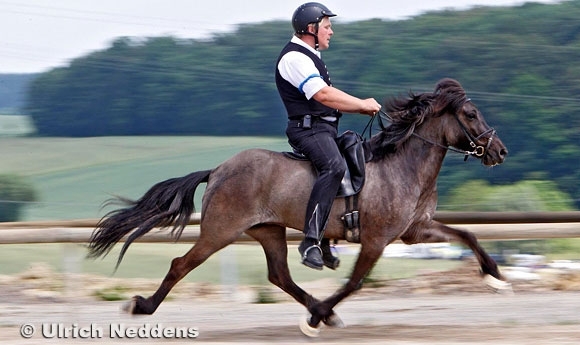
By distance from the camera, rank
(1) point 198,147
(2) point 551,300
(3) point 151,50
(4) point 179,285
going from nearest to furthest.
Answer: (2) point 551,300, (4) point 179,285, (1) point 198,147, (3) point 151,50

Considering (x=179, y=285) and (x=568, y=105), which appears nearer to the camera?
(x=179, y=285)

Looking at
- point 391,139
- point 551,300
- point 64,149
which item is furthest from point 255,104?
point 391,139

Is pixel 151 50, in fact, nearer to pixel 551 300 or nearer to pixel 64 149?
pixel 64 149

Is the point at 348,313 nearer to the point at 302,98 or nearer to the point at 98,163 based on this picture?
the point at 302,98

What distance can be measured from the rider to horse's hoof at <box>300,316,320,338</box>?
423 millimetres

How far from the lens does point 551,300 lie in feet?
31.1

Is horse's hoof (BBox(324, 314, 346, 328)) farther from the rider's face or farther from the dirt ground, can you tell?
the rider's face

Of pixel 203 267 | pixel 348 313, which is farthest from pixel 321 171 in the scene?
pixel 203 267

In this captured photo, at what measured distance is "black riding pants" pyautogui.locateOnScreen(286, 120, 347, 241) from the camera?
7121 millimetres

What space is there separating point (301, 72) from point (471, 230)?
2912 mm

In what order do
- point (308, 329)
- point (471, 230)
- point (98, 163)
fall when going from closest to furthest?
point (308, 329)
point (471, 230)
point (98, 163)

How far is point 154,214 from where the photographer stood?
775cm

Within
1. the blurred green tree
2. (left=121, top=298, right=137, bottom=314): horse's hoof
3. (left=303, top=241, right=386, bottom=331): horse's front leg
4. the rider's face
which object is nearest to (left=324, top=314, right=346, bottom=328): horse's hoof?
(left=303, top=241, right=386, bottom=331): horse's front leg

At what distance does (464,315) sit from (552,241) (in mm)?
3580
